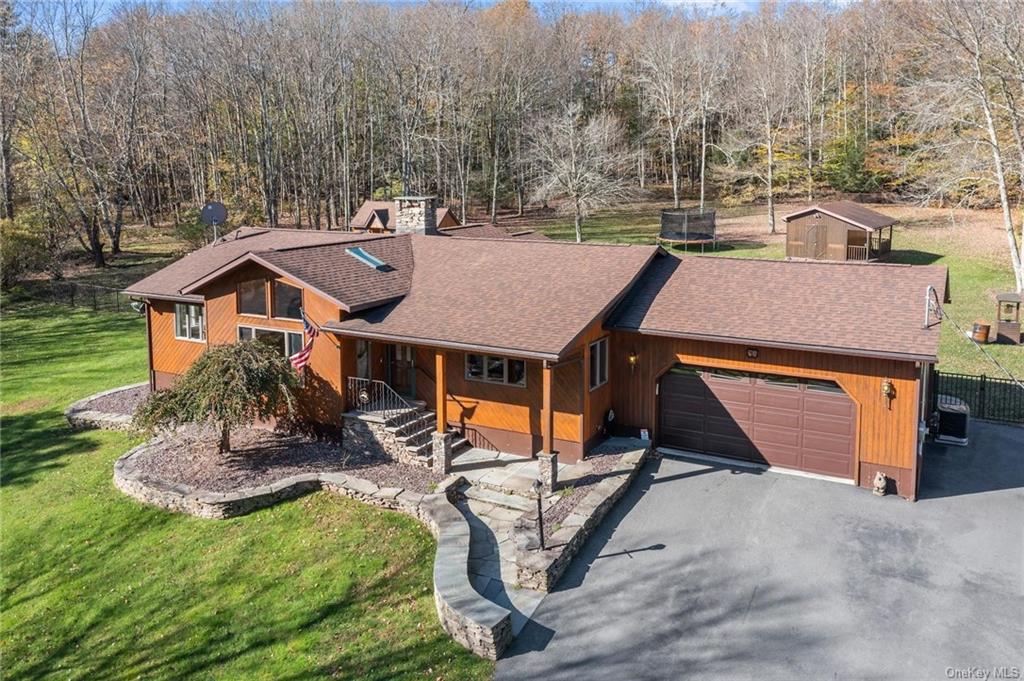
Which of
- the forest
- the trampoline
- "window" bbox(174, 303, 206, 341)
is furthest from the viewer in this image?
the trampoline

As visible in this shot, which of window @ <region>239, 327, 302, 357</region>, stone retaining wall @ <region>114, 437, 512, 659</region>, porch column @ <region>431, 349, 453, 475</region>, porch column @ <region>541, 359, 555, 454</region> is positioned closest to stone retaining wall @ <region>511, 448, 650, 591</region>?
stone retaining wall @ <region>114, 437, 512, 659</region>

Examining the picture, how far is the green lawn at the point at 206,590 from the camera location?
28.7ft

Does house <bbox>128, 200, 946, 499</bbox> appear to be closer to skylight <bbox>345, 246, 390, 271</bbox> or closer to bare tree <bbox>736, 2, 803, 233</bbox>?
skylight <bbox>345, 246, 390, 271</bbox>

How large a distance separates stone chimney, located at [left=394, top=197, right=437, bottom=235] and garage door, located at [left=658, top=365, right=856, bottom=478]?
8334mm

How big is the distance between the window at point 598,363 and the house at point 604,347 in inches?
2.1

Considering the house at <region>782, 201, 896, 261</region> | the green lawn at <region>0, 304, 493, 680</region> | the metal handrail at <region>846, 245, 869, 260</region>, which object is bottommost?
the green lawn at <region>0, 304, 493, 680</region>

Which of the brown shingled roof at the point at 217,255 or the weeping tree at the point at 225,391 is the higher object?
the brown shingled roof at the point at 217,255

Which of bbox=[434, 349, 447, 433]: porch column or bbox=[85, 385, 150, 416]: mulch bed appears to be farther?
bbox=[85, 385, 150, 416]: mulch bed

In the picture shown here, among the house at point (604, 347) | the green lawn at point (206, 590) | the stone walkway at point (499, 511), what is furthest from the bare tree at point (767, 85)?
the green lawn at point (206, 590)

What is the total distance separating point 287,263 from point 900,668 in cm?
1189

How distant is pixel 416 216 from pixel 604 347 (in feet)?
25.0

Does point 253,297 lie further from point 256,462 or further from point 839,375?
point 839,375

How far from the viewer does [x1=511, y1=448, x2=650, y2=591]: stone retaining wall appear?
9.41 metres

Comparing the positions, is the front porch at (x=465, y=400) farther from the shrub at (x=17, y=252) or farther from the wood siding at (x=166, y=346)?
the shrub at (x=17, y=252)
